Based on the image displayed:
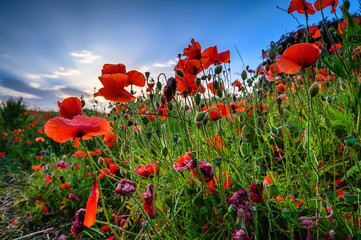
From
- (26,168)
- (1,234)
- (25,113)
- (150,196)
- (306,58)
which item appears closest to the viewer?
(306,58)

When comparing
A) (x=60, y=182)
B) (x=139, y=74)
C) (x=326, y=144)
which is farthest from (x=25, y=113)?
(x=326, y=144)

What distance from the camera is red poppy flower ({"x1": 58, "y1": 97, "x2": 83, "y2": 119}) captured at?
955 millimetres

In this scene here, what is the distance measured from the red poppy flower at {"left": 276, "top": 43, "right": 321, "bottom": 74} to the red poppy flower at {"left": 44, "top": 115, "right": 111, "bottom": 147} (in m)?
0.75

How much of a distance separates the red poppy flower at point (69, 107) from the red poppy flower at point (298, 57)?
90cm

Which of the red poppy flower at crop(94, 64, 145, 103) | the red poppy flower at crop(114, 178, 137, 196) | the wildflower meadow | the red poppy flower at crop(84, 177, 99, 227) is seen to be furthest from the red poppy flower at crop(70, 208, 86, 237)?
the red poppy flower at crop(94, 64, 145, 103)

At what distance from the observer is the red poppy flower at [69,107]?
95cm

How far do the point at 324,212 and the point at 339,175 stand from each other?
559mm

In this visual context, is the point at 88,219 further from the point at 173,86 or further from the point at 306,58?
the point at 306,58

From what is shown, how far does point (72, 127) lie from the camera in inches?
30.8

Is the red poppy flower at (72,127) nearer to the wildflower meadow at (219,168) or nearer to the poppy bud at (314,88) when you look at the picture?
the wildflower meadow at (219,168)

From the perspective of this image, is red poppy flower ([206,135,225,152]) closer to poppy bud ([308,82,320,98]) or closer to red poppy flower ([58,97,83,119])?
poppy bud ([308,82,320,98])

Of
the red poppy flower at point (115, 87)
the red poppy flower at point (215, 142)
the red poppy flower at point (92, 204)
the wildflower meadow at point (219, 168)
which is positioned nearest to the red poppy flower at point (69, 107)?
the wildflower meadow at point (219, 168)

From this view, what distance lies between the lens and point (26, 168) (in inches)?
161

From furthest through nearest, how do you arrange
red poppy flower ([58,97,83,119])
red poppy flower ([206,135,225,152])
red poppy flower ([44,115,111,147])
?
red poppy flower ([206,135,225,152]), red poppy flower ([58,97,83,119]), red poppy flower ([44,115,111,147])
